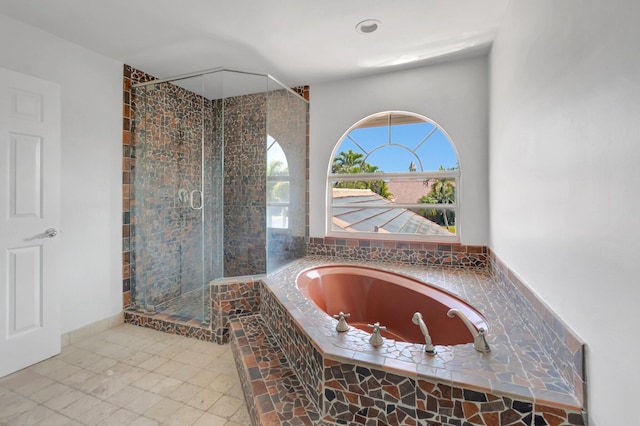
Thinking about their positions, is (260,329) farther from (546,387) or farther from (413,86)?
(413,86)

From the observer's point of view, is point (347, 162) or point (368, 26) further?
point (347, 162)

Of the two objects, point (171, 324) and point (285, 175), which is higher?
point (285, 175)

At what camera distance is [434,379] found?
1.13m

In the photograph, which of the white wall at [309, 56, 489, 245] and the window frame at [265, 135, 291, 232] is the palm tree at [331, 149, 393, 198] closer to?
the white wall at [309, 56, 489, 245]

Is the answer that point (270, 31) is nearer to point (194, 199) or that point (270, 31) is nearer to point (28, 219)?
point (194, 199)

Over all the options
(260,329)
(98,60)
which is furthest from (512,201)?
(98,60)

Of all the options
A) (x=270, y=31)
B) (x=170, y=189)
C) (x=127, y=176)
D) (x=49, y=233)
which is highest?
(x=270, y=31)

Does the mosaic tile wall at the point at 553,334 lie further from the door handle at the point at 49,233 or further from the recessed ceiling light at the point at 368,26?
the door handle at the point at 49,233

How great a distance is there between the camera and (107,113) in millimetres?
2621

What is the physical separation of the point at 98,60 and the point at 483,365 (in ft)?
11.7

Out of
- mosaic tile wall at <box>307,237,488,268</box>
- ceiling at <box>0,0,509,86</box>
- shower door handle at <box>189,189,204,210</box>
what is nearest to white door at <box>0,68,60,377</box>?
ceiling at <box>0,0,509,86</box>

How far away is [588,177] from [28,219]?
319cm

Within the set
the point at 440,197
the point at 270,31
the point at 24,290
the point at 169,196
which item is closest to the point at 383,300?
the point at 440,197

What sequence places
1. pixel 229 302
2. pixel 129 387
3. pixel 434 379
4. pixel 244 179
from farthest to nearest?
1. pixel 244 179
2. pixel 229 302
3. pixel 129 387
4. pixel 434 379
